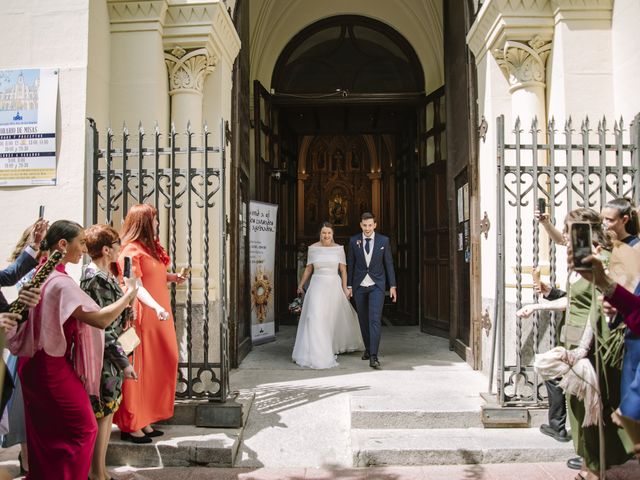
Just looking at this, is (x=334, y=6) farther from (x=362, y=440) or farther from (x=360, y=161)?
(x=362, y=440)

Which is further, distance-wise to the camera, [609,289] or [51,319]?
[51,319]

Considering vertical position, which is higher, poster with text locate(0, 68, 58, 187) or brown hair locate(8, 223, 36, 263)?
poster with text locate(0, 68, 58, 187)

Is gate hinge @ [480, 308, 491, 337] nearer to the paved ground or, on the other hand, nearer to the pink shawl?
the paved ground

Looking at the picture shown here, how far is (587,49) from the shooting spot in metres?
5.14

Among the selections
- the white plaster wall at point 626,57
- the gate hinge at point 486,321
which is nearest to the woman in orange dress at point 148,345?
the gate hinge at point 486,321

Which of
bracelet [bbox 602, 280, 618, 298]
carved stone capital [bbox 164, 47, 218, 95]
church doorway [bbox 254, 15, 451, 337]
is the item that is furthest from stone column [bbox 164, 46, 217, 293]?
bracelet [bbox 602, 280, 618, 298]

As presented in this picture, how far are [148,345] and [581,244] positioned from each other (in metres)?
2.96

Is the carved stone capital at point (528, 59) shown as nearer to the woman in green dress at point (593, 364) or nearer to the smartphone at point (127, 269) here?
the woman in green dress at point (593, 364)

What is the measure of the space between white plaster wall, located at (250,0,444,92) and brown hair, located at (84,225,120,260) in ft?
21.1

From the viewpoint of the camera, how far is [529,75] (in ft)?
17.6

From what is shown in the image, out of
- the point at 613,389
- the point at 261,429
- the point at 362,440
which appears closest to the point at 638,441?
the point at 613,389

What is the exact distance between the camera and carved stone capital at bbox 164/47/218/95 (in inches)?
225

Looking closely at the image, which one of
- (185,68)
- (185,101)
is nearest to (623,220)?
(185,101)

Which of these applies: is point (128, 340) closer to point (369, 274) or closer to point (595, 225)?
point (595, 225)
